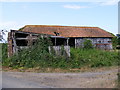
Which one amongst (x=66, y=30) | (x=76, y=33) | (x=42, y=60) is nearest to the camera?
(x=42, y=60)

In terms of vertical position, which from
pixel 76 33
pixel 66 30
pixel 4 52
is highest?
pixel 66 30

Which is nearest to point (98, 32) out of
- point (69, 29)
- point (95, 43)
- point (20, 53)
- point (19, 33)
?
point (95, 43)

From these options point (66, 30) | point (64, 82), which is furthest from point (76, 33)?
point (64, 82)

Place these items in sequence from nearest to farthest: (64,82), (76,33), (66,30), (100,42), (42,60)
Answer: (64,82)
(42,60)
(76,33)
(66,30)
(100,42)

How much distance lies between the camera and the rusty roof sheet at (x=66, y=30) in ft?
131

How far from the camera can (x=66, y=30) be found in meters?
41.4

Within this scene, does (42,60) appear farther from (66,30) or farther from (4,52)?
(66,30)

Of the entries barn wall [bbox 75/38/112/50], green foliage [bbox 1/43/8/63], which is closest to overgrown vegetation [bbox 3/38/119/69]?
green foliage [bbox 1/43/8/63]

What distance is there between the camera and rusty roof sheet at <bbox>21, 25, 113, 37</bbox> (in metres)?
39.8

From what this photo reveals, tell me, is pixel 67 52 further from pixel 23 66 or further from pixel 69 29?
pixel 69 29

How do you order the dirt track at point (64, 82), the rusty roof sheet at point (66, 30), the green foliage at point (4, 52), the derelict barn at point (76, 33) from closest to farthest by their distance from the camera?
the dirt track at point (64, 82) → the green foliage at point (4, 52) → the derelict barn at point (76, 33) → the rusty roof sheet at point (66, 30)

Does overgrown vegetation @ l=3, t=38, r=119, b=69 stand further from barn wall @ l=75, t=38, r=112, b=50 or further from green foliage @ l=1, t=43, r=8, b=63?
barn wall @ l=75, t=38, r=112, b=50

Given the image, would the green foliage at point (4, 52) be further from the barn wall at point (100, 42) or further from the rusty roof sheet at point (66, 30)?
the barn wall at point (100, 42)

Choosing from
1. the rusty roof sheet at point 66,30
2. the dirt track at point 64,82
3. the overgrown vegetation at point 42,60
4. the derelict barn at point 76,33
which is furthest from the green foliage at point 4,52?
the rusty roof sheet at point 66,30
